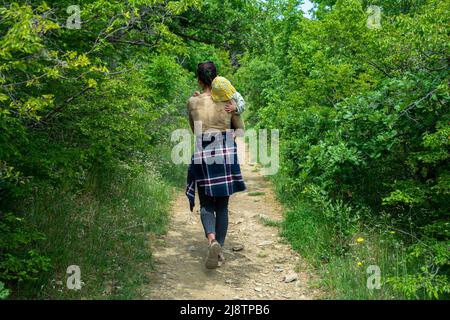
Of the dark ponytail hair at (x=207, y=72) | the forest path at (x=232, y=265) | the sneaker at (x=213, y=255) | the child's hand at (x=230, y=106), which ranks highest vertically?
the dark ponytail hair at (x=207, y=72)

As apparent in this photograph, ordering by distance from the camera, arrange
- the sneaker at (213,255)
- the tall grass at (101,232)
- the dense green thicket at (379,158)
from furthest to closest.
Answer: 1. the sneaker at (213,255)
2. the dense green thicket at (379,158)
3. the tall grass at (101,232)

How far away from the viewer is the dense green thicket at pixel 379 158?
4.43m

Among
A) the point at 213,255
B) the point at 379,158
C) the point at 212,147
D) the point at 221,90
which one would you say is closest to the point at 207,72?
the point at 221,90

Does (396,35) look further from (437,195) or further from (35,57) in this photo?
(35,57)

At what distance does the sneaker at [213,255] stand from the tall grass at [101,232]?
66 centimetres

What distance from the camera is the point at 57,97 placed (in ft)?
15.1

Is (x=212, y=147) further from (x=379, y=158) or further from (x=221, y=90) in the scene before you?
(x=379, y=158)

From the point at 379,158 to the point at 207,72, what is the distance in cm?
257

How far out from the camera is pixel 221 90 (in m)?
4.84

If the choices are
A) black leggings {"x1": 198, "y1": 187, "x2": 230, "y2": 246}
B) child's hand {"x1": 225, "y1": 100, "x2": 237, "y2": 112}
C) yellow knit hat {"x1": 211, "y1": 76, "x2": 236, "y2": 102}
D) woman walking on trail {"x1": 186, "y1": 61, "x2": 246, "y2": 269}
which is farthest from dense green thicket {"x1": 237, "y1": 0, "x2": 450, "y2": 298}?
yellow knit hat {"x1": 211, "y1": 76, "x2": 236, "y2": 102}

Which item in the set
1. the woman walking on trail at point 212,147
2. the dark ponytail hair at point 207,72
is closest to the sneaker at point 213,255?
the woman walking on trail at point 212,147

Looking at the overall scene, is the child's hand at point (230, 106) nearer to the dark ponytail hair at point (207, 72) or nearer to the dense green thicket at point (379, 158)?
the dark ponytail hair at point (207, 72)

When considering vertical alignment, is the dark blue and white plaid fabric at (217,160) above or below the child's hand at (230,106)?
below
